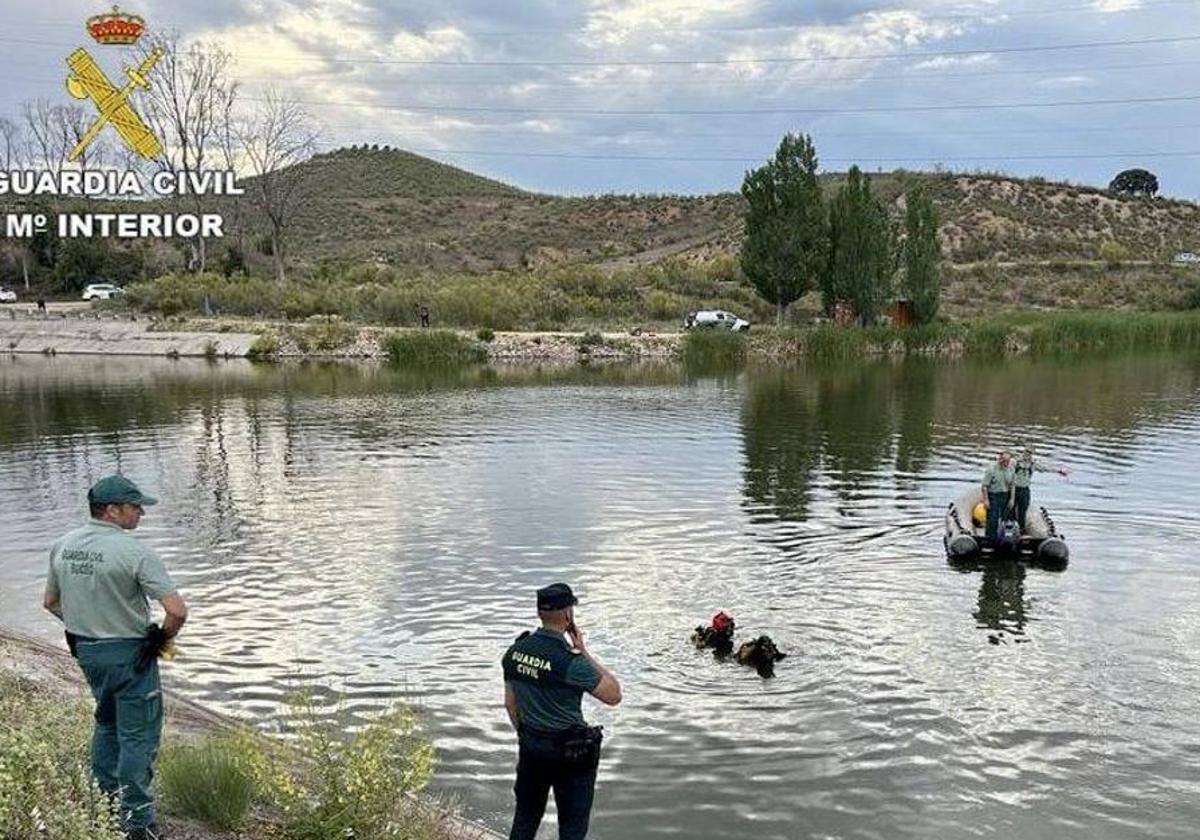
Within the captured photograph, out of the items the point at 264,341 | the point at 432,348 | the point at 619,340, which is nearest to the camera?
the point at 432,348

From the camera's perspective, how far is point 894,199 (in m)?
125

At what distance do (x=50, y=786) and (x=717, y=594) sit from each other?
11.5 metres

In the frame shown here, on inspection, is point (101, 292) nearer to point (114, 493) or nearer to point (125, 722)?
point (114, 493)

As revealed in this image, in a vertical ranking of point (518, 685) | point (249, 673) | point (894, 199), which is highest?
point (894, 199)

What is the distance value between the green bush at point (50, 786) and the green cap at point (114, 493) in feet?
4.65

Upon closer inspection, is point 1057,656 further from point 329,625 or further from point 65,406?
point 65,406

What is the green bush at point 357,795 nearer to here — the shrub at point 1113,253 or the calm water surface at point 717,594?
the calm water surface at point 717,594

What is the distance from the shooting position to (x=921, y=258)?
6562cm

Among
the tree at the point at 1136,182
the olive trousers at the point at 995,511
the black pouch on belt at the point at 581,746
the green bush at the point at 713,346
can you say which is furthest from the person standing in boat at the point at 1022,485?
the tree at the point at 1136,182

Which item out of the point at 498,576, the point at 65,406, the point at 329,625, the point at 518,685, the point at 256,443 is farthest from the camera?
the point at 65,406

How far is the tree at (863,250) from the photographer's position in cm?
6588

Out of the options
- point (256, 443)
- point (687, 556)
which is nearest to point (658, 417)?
point (256, 443)

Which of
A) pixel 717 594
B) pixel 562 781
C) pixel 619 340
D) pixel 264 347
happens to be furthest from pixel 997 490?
pixel 264 347

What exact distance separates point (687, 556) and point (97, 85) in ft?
230
